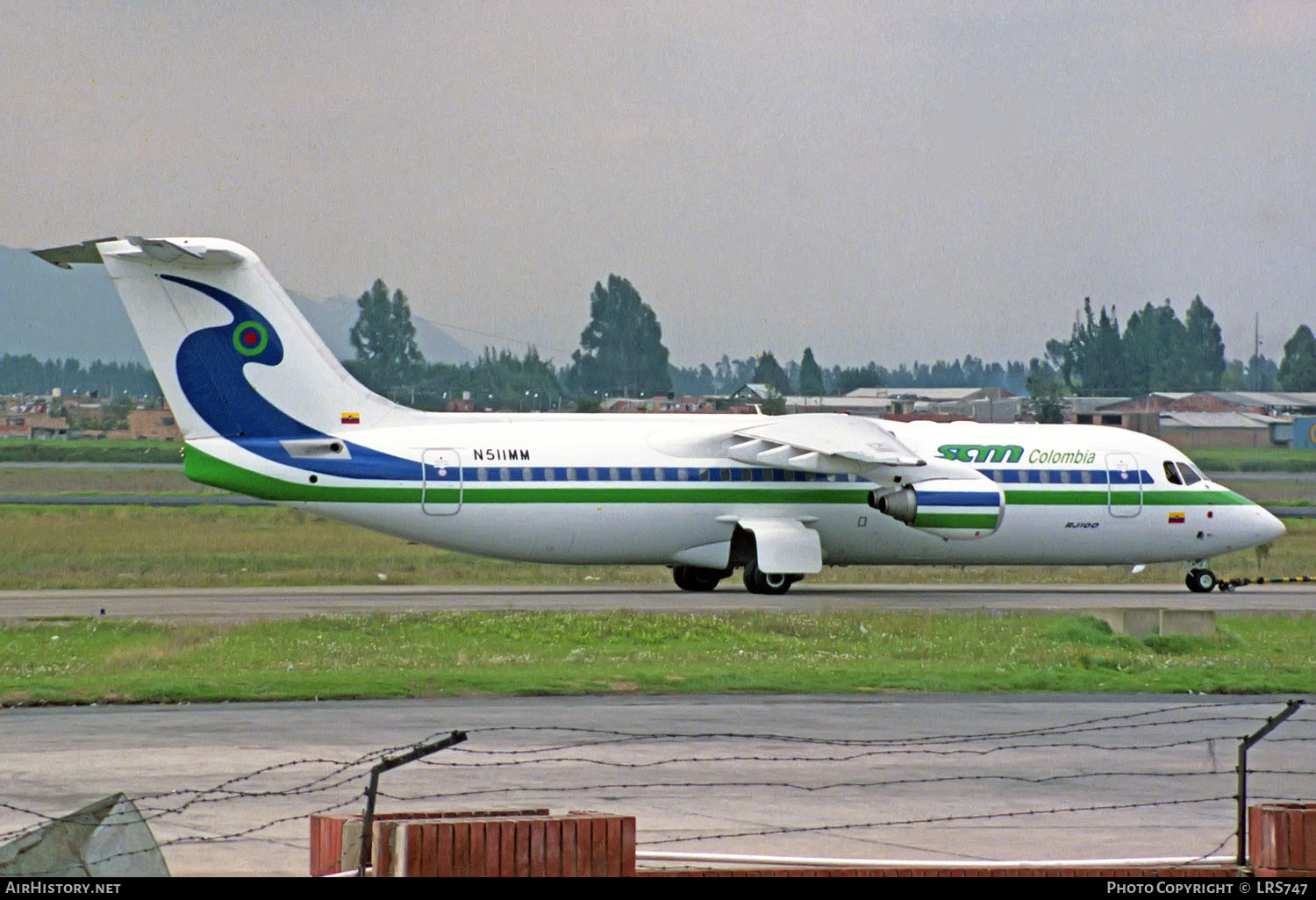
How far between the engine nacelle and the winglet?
56.6 feet

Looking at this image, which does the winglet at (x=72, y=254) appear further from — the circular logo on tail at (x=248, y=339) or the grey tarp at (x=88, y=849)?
the grey tarp at (x=88, y=849)

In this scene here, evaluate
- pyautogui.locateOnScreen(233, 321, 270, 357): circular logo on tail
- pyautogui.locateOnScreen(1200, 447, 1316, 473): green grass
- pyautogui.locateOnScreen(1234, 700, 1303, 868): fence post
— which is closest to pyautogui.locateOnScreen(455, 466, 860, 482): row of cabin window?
pyautogui.locateOnScreen(233, 321, 270, 357): circular logo on tail

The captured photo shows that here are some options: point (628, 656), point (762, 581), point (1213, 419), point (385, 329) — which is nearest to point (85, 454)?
point (385, 329)

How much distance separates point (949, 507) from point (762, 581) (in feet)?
14.7

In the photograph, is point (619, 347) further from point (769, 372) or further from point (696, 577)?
point (696, 577)

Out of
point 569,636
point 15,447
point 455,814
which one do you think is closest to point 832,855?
point 455,814

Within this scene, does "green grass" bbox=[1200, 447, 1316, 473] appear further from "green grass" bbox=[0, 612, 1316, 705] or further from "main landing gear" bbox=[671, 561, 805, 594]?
"green grass" bbox=[0, 612, 1316, 705]

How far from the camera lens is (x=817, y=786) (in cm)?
1538

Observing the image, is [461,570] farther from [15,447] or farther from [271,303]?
[15,447]

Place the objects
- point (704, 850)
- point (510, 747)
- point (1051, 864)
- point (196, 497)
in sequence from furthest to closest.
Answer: point (196, 497)
point (510, 747)
point (704, 850)
point (1051, 864)

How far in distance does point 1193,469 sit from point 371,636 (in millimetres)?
22127

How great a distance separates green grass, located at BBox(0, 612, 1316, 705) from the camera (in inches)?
880

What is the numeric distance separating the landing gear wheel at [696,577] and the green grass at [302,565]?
3453mm

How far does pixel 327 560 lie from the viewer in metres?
46.8
